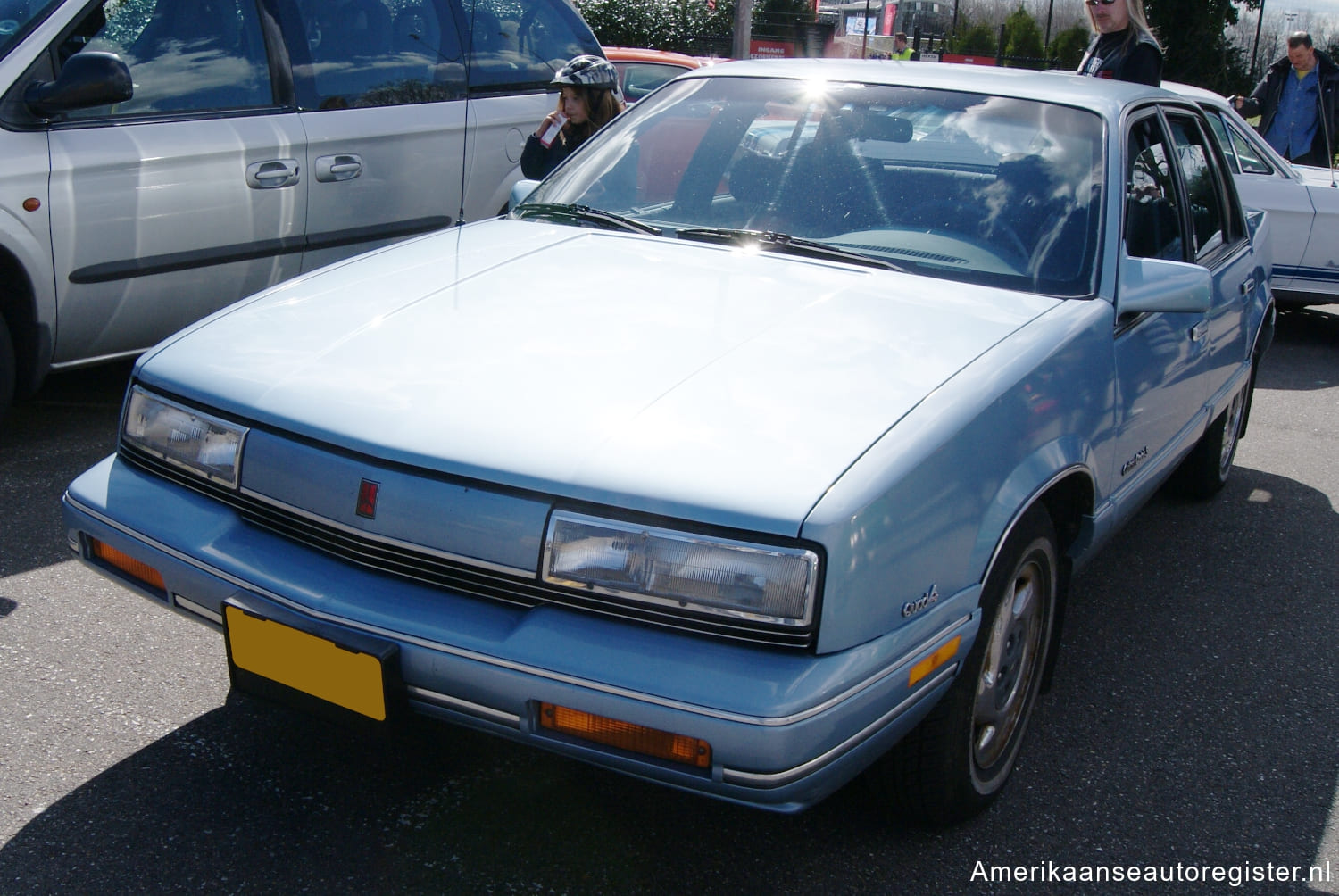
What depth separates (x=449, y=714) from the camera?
6.49ft

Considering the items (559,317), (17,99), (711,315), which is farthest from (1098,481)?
(17,99)

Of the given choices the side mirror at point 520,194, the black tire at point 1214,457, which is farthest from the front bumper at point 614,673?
the black tire at point 1214,457

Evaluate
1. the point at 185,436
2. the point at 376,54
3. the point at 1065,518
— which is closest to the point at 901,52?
the point at 376,54

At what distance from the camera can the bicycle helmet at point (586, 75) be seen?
5.08m

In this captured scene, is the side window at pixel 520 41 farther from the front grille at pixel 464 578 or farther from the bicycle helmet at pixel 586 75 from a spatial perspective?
the front grille at pixel 464 578

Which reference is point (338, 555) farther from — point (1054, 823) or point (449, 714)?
point (1054, 823)

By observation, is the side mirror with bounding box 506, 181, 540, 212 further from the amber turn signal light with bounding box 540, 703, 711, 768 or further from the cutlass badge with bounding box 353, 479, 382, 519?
the amber turn signal light with bounding box 540, 703, 711, 768

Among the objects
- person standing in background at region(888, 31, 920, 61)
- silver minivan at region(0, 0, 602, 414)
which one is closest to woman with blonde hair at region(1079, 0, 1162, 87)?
silver minivan at region(0, 0, 602, 414)

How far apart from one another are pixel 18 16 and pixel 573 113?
2.05 m

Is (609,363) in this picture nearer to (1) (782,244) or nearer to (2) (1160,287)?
(1) (782,244)

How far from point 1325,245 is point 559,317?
6350 mm

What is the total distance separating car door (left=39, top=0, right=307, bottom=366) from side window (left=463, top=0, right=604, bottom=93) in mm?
1073

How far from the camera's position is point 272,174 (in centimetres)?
455

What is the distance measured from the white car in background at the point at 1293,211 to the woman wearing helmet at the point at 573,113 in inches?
153
